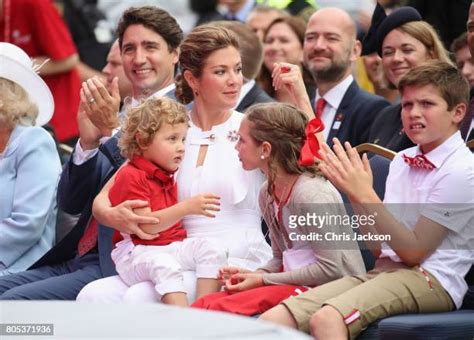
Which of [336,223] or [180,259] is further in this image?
[180,259]

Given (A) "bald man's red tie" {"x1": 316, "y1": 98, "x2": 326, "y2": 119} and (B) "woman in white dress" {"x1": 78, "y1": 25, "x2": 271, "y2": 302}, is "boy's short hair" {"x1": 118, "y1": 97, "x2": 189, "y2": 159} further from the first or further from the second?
(A) "bald man's red tie" {"x1": 316, "y1": 98, "x2": 326, "y2": 119}

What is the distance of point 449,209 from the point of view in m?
5.30

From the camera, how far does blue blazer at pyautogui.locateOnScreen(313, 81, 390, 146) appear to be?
7543 mm

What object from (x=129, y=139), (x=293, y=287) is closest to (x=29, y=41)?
(x=129, y=139)

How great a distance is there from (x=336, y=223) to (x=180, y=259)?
0.82 metres

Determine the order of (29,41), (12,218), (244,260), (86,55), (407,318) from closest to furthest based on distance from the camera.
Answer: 1. (407,318)
2. (244,260)
3. (12,218)
4. (29,41)
5. (86,55)

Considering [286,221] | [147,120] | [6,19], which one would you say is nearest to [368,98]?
[147,120]

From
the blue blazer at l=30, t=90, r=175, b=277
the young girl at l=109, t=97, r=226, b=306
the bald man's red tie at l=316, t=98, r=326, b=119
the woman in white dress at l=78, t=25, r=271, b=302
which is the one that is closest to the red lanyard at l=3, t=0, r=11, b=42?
the bald man's red tie at l=316, t=98, r=326, b=119

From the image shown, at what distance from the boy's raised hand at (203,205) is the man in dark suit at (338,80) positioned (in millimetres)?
1974

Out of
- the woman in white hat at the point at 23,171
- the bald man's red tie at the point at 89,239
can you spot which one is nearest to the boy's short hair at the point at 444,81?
the bald man's red tie at the point at 89,239

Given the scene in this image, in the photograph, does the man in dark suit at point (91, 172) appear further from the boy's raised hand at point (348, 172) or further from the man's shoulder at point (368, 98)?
the boy's raised hand at point (348, 172)

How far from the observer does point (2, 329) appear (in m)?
4.21

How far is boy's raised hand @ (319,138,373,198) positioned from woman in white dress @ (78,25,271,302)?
778 mm

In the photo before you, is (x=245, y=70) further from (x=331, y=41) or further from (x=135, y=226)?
(x=135, y=226)
